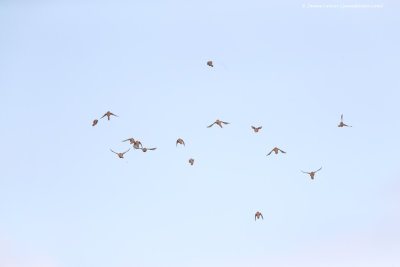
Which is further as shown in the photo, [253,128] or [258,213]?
[258,213]

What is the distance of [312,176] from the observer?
64250 millimetres

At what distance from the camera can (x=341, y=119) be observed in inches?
2571

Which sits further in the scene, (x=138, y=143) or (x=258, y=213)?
(x=258, y=213)

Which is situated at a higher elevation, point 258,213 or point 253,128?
point 253,128

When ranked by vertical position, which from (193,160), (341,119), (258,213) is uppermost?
(341,119)

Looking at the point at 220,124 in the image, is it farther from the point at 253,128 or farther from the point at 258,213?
the point at 258,213

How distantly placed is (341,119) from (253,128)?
38.8 feet

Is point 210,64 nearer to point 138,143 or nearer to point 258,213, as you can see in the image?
point 138,143

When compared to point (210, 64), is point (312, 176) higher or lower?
lower

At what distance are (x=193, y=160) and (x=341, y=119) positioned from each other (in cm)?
1929

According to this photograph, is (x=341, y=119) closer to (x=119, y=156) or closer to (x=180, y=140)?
(x=180, y=140)

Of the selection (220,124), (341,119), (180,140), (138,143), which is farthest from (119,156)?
(341,119)

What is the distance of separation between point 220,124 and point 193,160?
6190mm

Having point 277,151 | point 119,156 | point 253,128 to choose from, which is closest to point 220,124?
point 253,128
